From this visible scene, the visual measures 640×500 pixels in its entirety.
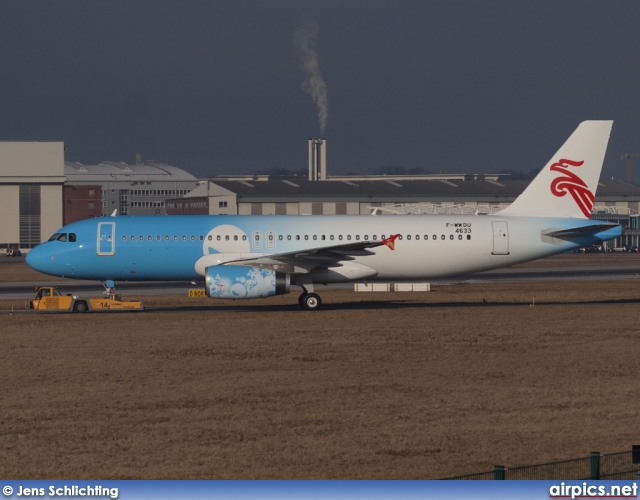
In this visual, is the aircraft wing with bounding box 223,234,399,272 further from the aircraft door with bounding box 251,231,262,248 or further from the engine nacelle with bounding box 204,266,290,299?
the engine nacelle with bounding box 204,266,290,299

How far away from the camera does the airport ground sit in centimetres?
1719

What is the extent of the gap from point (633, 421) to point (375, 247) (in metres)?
24.2

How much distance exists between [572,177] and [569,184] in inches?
14.0

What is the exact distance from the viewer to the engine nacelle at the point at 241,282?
40.3 meters

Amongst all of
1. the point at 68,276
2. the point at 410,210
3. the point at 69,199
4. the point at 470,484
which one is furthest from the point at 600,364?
the point at 69,199

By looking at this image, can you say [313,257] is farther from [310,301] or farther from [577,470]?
[577,470]

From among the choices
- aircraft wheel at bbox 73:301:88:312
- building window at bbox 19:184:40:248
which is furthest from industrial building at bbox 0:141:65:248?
aircraft wheel at bbox 73:301:88:312

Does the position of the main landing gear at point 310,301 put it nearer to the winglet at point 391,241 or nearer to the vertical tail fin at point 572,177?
the winglet at point 391,241

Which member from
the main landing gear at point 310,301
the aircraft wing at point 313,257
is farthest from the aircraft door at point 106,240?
the main landing gear at point 310,301

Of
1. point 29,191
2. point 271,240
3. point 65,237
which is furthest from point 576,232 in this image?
point 29,191

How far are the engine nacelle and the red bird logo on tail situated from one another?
13764 mm

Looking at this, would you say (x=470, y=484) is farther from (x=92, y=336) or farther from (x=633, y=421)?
→ (x=92, y=336)

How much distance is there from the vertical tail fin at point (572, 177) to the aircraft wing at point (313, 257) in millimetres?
7789

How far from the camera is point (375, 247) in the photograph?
4356 cm
